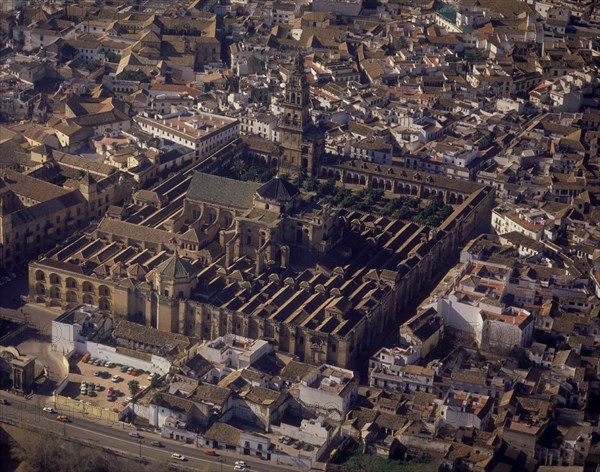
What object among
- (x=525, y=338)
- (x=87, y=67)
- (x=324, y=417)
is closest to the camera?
(x=324, y=417)

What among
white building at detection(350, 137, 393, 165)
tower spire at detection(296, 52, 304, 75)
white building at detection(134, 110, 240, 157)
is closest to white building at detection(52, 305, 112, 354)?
white building at detection(134, 110, 240, 157)

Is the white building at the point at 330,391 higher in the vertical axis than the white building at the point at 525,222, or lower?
lower

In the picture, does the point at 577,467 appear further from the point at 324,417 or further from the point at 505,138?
the point at 505,138

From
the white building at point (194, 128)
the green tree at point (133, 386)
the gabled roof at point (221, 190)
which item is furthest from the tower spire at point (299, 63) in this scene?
the green tree at point (133, 386)

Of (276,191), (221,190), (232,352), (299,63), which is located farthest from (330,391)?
(299,63)

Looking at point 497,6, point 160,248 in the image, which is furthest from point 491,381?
point 497,6

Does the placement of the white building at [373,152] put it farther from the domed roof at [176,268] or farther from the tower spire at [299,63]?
the domed roof at [176,268]

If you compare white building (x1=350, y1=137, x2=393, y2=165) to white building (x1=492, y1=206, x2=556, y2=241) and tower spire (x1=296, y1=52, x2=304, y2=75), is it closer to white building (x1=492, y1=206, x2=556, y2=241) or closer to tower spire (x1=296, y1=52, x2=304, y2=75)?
tower spire (x1=296, y1=52, x2=304, y2=75)
